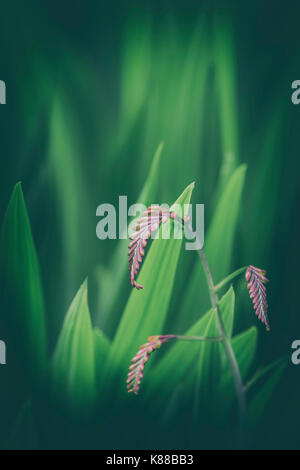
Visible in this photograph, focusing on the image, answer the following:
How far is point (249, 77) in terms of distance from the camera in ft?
2.47

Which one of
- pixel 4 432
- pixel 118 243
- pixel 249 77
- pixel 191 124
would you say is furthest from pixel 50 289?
pixel 249 77

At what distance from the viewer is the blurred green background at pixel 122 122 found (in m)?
0.73

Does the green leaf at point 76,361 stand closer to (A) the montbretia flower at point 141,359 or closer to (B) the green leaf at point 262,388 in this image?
(A) the montbretia flower at point 141,359

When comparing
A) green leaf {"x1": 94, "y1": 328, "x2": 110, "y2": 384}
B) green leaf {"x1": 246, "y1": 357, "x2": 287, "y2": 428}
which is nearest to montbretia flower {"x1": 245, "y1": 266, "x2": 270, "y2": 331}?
green leaf {"x1": 246, "y1": 357, "x2": 287, "y2": 428}

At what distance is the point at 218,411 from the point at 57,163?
518 millimetres

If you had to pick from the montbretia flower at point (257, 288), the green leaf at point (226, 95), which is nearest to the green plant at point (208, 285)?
the montbretia flower at point (257, 288)

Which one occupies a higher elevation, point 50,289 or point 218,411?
point 50,289

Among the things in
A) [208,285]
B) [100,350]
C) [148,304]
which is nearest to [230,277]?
[208,285]

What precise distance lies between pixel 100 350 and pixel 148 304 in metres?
0.12

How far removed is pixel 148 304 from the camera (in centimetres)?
72

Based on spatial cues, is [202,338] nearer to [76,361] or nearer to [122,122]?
[76,361]

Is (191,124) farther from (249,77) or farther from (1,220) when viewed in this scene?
(1,220)
